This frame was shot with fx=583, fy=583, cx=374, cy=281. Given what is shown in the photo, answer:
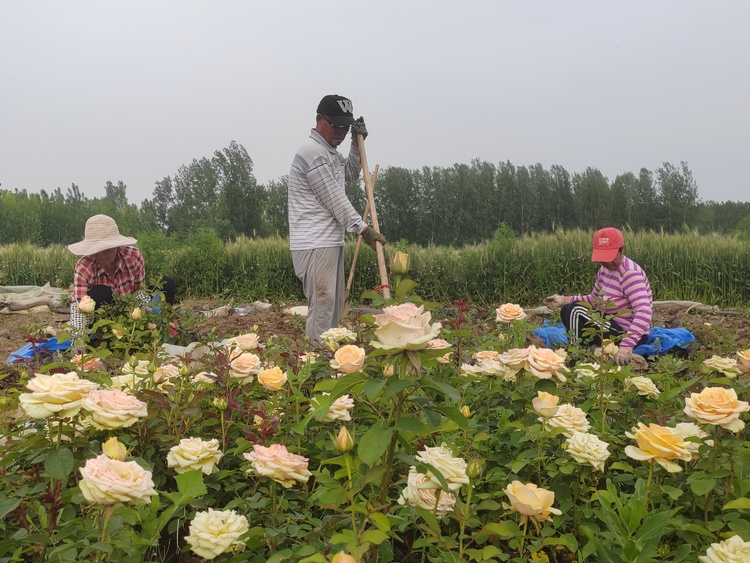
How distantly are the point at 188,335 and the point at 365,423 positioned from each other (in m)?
2.79

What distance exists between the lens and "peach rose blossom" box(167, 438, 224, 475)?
1236 millimetres

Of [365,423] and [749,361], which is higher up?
[749,361]

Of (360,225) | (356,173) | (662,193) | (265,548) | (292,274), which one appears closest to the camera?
(265,548)

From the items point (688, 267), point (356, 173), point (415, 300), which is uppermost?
point (356, 173)

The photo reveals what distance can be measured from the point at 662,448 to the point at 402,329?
66 cm

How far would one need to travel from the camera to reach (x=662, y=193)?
25578 mm

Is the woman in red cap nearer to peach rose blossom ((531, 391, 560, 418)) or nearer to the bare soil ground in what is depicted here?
the bare soil ground

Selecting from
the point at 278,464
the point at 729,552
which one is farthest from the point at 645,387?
the point at 278,464

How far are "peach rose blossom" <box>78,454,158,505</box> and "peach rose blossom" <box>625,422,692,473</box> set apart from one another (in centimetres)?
93

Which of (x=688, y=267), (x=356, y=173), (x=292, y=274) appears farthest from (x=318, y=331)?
(x=688, y=267)

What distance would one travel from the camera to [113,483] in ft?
3.05

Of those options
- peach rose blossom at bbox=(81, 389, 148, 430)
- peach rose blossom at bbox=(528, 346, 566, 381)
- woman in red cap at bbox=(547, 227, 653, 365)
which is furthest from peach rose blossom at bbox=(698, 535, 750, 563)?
woman in red cap at bbox=(547, 227, 653, 365)

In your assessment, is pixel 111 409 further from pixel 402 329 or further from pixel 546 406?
pixel 546 406

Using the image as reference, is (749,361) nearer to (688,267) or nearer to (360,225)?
(360,225)
